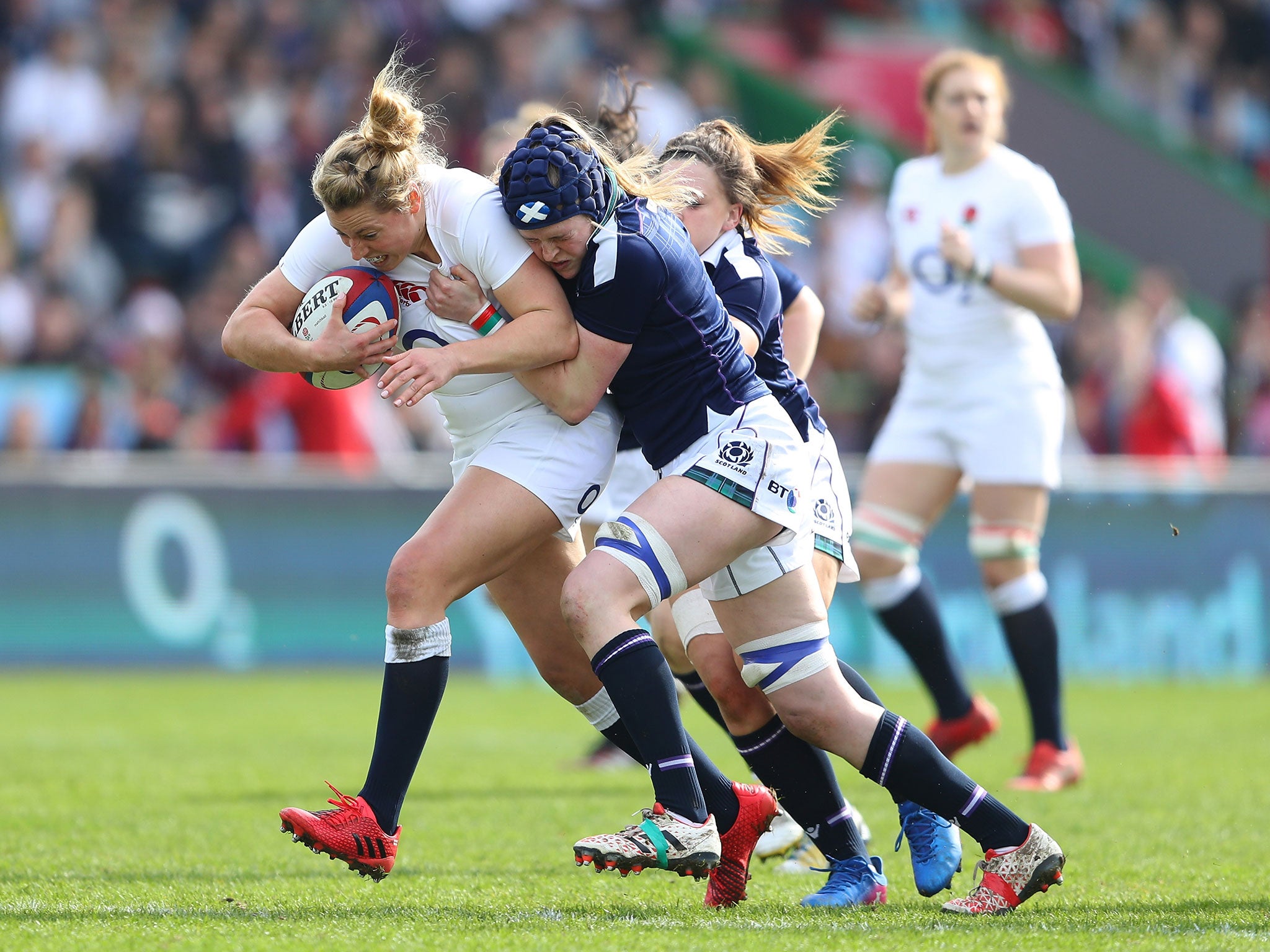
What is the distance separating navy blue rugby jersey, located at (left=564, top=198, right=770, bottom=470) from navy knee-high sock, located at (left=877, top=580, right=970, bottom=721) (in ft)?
9.10

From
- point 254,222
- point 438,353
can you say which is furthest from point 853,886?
point 254,222

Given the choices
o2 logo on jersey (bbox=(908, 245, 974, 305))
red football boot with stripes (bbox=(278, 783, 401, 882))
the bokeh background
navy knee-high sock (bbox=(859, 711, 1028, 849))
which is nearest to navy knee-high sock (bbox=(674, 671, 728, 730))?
navy knee-high sock (bbox=(859, 711, 1028, 849))

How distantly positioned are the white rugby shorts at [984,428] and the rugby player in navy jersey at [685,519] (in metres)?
2.73

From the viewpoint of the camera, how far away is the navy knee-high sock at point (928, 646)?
6848mm

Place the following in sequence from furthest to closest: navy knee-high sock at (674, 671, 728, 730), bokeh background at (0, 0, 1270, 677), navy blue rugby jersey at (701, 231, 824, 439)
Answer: bokeh background at (0, 0, 1270, 677)
navy knee-high sock at (674, 671, 728, 730)
navy blue rugby jersey at (701, 231, 824, 439)

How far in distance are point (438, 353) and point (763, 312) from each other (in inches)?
39.4

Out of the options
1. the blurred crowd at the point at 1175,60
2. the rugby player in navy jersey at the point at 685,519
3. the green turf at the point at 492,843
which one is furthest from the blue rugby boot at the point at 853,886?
the blurred crowd at the point at 1175,60

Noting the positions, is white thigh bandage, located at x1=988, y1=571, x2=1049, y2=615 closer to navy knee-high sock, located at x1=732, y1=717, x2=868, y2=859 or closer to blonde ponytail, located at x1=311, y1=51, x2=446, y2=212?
navy knee-high sock, located at x1=732, y1=717, x2=868, y2=859

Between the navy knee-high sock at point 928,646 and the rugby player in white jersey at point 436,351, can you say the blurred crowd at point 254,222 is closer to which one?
the navy knee-high sock at point 928,646

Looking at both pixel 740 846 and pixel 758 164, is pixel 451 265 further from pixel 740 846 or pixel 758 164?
pixel 740 846

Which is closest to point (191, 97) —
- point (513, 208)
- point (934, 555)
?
point (934, 555)

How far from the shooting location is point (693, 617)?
476 centimetres

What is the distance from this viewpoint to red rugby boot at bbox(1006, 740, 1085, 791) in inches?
260

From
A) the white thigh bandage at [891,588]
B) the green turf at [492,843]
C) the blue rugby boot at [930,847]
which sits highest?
the white thigh bandage at [891,588]
